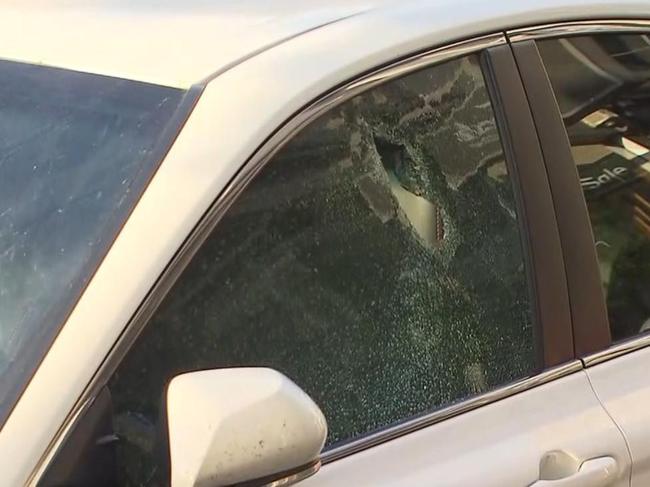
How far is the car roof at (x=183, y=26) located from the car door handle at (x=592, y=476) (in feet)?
2.46

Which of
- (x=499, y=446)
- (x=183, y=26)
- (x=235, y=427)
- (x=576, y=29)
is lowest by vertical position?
(x=499, y=446)

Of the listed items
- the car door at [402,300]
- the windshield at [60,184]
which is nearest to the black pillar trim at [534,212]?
the car door at [402,300]

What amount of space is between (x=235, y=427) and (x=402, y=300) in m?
0.49

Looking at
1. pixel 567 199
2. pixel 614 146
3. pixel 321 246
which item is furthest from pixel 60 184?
pixel 614 146

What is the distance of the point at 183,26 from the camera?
1.86 m

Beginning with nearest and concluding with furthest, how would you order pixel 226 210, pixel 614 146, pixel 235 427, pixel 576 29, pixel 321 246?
pixel 235 427 → pixel 226 210 → pixel 321 246 → pixel 576 29 → pixel 614 146

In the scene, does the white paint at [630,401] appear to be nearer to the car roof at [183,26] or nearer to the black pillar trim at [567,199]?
the black pillar trim at [567,199]

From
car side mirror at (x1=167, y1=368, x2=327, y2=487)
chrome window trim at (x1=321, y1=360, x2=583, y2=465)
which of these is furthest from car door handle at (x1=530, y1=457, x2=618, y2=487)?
car side mirror at (x1=167, y1=368, x2=327, y2=487)

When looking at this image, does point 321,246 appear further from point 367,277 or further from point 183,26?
point 183,26

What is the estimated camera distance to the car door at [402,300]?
1642 mm

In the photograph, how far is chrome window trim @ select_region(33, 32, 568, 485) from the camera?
1490 mm

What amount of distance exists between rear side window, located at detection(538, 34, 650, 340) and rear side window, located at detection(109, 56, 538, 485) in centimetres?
20

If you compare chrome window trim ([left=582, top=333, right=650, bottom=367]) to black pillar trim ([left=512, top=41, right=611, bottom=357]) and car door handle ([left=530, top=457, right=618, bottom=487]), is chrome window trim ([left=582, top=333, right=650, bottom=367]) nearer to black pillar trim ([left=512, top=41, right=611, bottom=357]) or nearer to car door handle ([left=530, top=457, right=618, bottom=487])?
black pillar trim ([left=512, top=41, right=611, bottom=357])

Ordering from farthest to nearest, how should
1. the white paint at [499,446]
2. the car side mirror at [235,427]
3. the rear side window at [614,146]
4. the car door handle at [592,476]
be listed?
the rear side window at [614,146]
the car door handle at [592,476]
the white paint at [499,446]
the car side mirror at [235,427]
